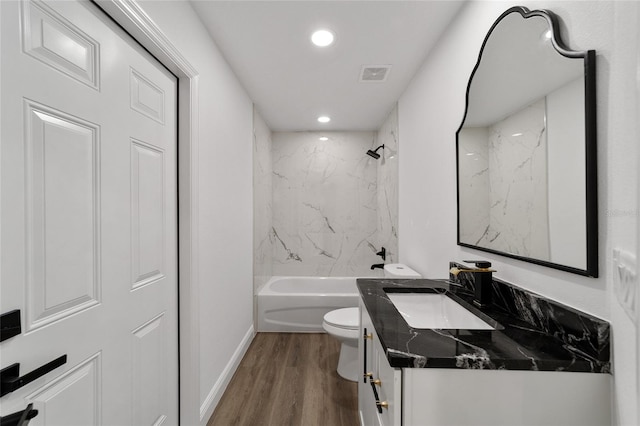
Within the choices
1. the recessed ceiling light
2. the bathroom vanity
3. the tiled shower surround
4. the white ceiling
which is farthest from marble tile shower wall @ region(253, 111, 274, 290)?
the bathroom vanity

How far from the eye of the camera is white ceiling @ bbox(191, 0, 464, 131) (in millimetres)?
1646

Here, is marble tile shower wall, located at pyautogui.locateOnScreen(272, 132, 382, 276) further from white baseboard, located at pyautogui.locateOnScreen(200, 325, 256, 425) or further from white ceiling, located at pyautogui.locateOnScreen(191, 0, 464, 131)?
white baseboard, located at pyautogui.locateOnScreen(200, 325, 256, 425)

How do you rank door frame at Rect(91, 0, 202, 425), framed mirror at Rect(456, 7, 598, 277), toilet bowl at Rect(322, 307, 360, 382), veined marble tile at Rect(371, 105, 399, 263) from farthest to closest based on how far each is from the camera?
veined marble tile at Rect(371, 105, 399, 263) < toilet bowl at Rect(322, 307, 360, 382) < door frame at Rect(91, 0, 202, 425) < framed mirror at Rect(456, 7, 598, 277)

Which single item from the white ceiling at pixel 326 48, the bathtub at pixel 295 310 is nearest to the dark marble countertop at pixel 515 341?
the white ceiling at pixel 326 48

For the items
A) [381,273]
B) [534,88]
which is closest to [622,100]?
[534,88]

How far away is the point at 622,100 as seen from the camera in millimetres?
786

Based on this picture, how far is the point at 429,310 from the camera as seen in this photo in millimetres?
1513

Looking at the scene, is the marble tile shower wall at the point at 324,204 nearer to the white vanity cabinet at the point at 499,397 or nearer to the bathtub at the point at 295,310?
the bathtub at the point at 295,310

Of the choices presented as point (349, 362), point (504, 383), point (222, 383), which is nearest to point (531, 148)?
point (504, 383)

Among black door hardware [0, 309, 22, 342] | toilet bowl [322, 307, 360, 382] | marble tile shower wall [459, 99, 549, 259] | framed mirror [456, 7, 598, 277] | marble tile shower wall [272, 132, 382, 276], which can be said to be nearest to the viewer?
black door hardware [0, 309, 22, 342]

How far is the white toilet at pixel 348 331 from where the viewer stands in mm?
2270

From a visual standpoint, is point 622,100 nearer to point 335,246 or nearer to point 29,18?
point 29,18

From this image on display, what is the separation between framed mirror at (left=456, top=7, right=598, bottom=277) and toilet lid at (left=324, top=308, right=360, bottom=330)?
1.11 meters

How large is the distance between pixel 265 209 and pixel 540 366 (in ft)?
10.4
